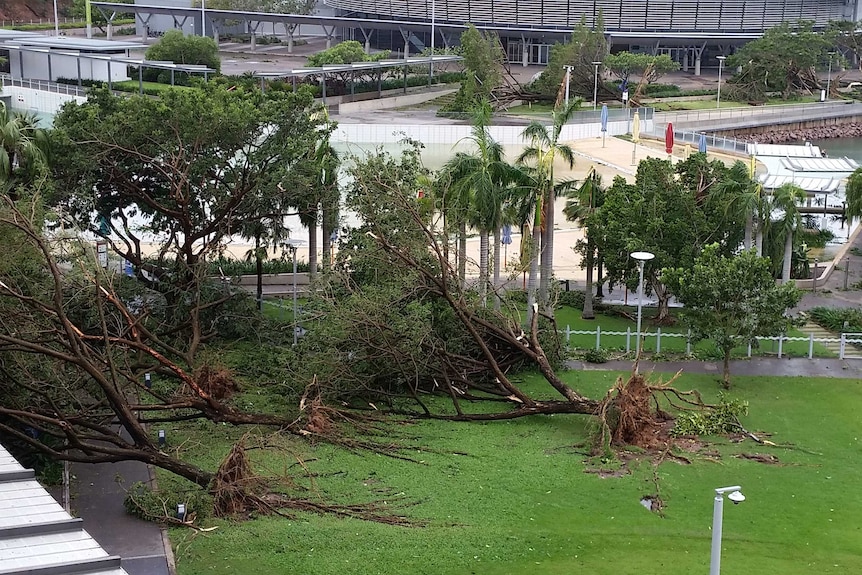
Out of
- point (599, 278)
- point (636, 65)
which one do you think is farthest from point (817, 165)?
point (636, 65)

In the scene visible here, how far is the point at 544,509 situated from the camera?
24938mm

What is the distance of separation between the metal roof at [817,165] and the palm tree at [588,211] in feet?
45.5

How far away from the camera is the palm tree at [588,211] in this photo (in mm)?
39750

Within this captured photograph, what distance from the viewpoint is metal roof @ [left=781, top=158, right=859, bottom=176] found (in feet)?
170

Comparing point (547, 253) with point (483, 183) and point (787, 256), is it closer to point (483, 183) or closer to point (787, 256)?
point (483, 183)

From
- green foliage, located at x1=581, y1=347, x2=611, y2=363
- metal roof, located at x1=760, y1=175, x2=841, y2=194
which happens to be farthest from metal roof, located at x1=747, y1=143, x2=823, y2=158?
green foliage, located at x1=581, y1=347, x2=611, y2=363

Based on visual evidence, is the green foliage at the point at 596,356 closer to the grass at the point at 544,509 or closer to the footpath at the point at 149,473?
the footpath at the point at 149,473

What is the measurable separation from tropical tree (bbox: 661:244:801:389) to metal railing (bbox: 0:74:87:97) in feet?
173

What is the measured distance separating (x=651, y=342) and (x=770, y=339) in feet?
11.2

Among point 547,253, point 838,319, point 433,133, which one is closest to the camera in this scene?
point 547,253

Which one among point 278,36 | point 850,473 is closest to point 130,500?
→ point 850,473

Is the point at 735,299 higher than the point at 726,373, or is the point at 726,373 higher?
the point at 735,299

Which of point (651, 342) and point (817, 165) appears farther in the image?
point (817, 165)

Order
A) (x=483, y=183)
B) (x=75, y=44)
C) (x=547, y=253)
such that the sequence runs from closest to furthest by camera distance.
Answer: (x=483, y=183), (x=547, y=253), (x=75, y=44)
